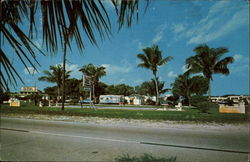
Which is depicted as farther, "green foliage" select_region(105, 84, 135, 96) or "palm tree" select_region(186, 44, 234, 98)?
"green foliage" select_region(105, 84, 135, 96)

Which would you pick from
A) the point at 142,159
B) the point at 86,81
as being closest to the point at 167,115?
the point at 142,159

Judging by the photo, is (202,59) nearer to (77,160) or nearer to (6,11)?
(77,160)

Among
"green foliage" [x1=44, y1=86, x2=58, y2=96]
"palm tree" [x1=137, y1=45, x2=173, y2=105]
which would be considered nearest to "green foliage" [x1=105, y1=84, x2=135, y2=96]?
"green foliage" [x1=44, y1=86, x2=58, y2=96]

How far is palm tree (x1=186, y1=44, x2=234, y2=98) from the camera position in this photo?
73.9 feet

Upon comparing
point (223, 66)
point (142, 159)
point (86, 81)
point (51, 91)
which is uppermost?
point (223, 66)

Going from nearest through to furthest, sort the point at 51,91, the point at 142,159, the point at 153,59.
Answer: the point at 142,159
the point at 153,59
the point at 51,91

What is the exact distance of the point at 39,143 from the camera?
179 inches

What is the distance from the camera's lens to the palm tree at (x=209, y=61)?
887 inches

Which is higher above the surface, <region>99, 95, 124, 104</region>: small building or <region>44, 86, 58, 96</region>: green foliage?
<region>44, 86, 58, 96</region>: green foliage

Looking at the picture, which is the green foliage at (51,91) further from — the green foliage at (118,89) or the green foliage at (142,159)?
the green foliage at (142,159)

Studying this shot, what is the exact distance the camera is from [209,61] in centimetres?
2278

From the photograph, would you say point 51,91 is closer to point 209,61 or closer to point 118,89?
point 118,89

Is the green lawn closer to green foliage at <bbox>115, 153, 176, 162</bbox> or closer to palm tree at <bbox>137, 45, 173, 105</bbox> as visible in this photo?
green foliage at <bbox>115, 153, 176, 162</bbox>

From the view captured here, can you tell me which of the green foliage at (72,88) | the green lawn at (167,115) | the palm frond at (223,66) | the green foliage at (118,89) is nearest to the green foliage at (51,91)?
the green foliage at (72,88)
